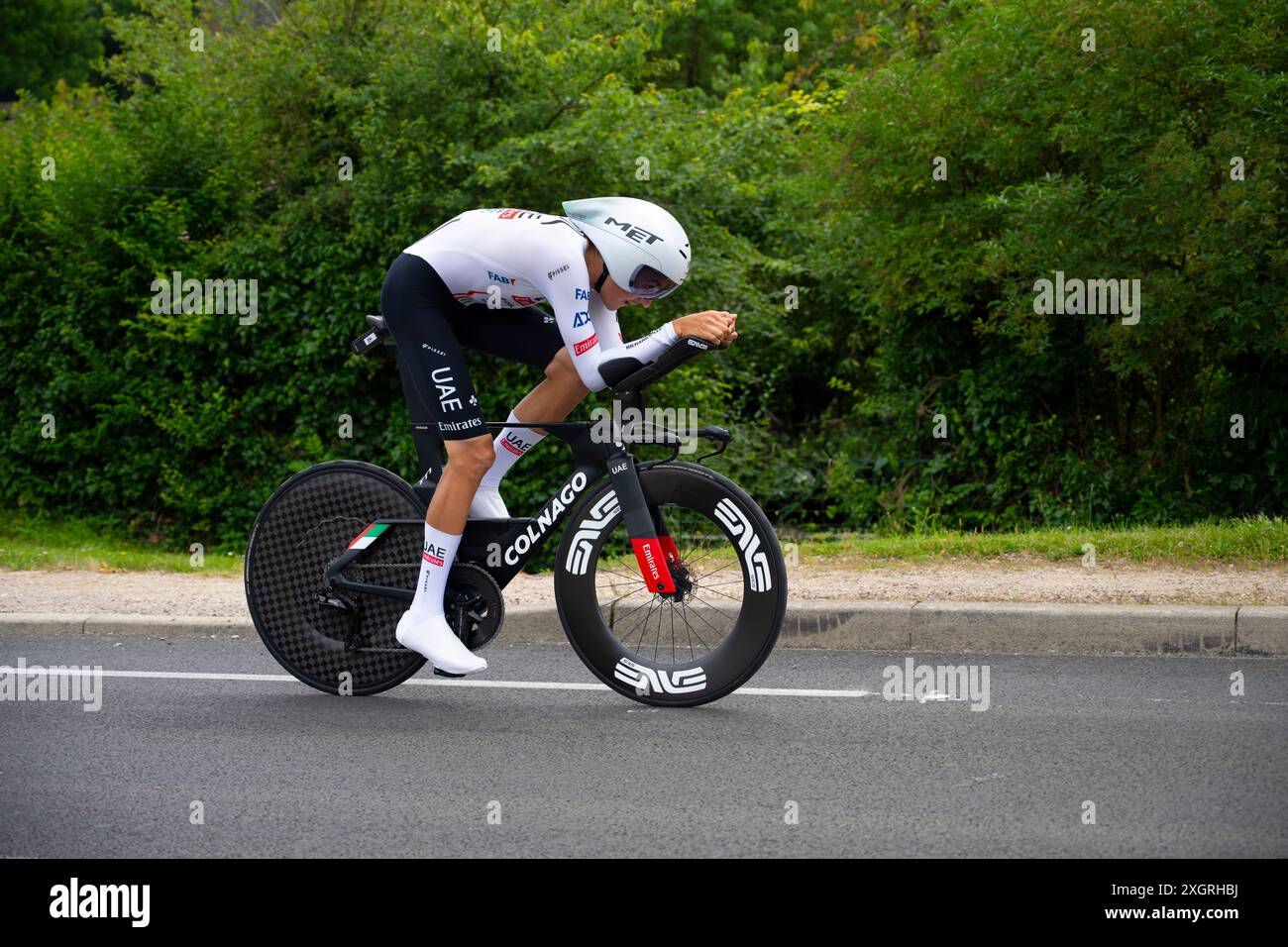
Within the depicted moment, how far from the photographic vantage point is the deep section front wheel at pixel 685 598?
5391 mm

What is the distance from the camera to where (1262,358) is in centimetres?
1045

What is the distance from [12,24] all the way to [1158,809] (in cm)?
4544

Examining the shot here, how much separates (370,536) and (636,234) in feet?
5.34

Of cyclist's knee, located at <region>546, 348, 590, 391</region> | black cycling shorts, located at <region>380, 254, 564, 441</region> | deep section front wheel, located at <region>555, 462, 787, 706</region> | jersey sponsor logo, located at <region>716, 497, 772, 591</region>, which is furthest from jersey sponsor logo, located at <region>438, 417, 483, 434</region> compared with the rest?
jersey sponsor logo, located at <region>716, 497, 772, 591</region>

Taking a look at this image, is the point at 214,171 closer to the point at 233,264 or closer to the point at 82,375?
the point at 233,264

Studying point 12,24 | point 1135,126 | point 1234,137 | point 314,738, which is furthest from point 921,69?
point 12,24

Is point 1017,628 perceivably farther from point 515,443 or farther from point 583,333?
point 583,333

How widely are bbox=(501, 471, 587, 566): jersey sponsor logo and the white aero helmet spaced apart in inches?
31.3

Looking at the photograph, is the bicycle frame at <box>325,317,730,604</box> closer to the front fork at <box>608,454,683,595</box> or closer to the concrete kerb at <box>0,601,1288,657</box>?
the front fork at <box>608,454,683,595</box>

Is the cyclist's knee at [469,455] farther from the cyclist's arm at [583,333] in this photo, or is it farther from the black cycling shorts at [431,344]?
the cyclist's arm at [583,333]

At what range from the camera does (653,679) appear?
5617 millimetres

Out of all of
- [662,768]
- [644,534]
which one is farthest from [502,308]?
[662,768]

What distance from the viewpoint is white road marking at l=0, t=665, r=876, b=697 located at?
6.09m

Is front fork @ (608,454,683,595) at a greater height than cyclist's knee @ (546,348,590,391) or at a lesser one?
lesser
